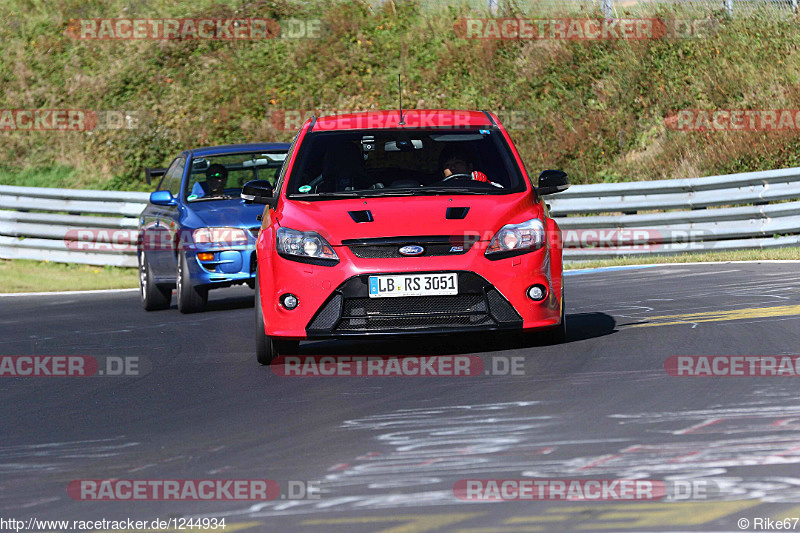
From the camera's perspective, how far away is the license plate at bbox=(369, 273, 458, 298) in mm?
8273

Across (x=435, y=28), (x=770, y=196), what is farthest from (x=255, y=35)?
(x=770, y=196)

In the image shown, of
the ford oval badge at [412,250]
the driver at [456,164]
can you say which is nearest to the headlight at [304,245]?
the ford oval badge at [412,250]

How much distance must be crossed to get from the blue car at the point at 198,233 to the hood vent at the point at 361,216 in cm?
493

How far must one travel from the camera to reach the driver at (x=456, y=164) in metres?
9.56

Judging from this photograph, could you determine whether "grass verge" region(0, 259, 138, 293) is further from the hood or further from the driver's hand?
the hood

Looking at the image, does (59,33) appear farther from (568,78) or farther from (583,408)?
(583,408)

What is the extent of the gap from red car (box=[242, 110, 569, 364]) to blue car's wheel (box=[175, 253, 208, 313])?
4273 millimetres

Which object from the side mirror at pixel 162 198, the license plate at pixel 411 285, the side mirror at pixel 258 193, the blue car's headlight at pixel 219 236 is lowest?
the blue car's headlight at pixel 219 236

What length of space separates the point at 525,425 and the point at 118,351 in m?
4.94

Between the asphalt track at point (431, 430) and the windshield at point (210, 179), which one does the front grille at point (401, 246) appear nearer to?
the asphalt track at point (431, 430)

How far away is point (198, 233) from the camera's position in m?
13.5

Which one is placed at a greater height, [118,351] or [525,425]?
[525,425]

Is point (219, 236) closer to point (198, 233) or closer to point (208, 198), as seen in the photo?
point (198, 233)

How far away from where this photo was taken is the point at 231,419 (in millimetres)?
6941
